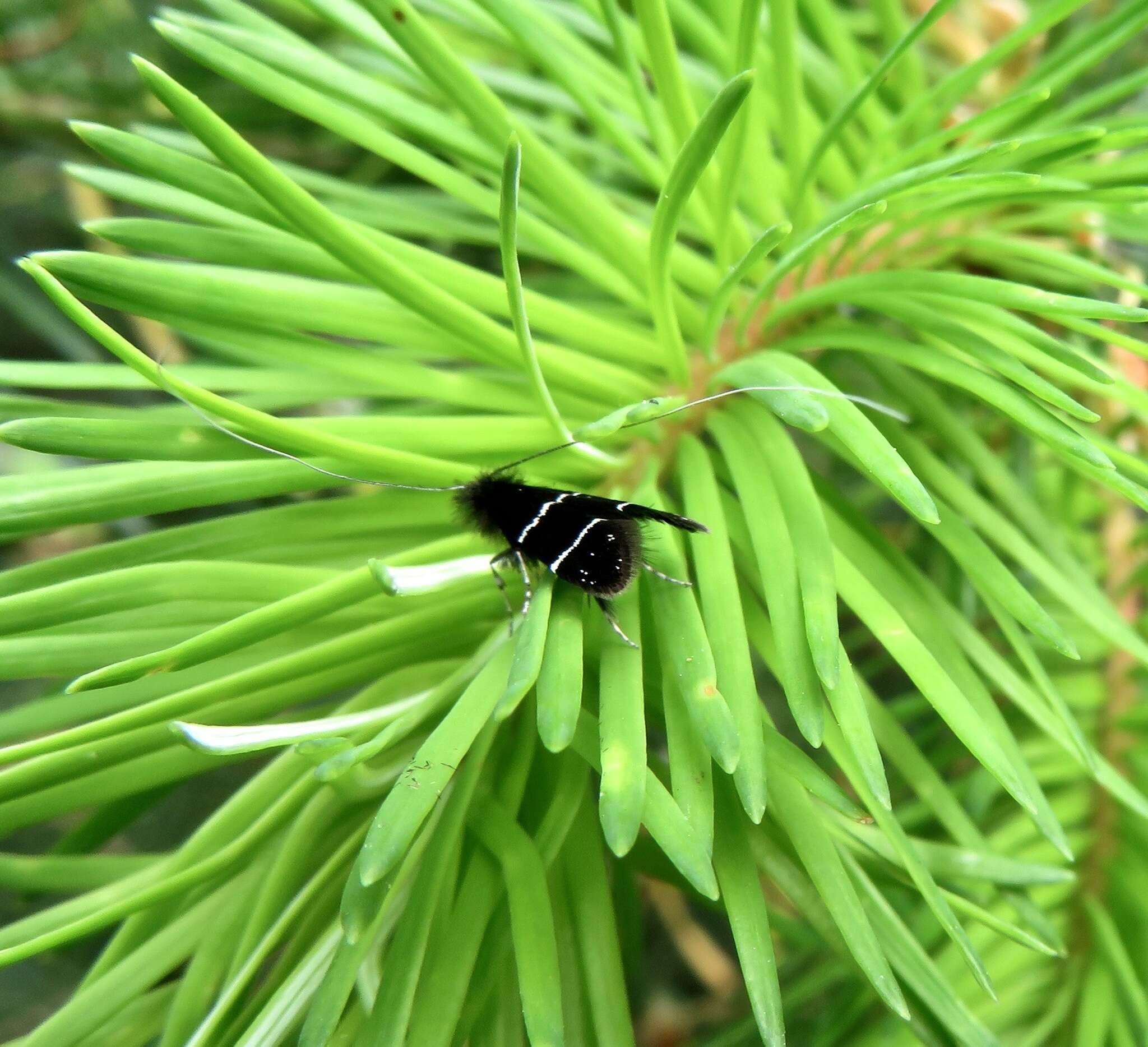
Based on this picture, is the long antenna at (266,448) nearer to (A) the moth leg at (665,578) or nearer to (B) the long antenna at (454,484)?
(B) the long antenna at (454,484)

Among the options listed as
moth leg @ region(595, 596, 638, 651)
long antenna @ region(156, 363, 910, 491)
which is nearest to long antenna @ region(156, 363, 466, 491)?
long antenna @ region(156, 363, 910, 491)

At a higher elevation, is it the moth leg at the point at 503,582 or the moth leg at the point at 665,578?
the moth leg at the point at 503,582

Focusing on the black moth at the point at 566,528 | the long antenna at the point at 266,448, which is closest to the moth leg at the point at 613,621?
the black moth at the point at 566,528

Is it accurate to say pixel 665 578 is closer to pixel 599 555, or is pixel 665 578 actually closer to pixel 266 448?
pixel 599 555

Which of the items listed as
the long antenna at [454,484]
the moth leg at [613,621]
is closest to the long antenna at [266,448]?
the long antenna at [454,484]

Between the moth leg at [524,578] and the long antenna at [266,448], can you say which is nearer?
the long antenna at [266,448]

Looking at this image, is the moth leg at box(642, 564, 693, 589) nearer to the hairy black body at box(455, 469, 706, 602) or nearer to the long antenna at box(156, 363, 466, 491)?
the hairy black body at box(455, 469, 706, 602)

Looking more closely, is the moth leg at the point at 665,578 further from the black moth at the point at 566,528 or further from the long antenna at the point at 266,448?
the long antenna at the point at 266,448

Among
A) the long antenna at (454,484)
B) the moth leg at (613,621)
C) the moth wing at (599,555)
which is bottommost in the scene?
the moth leg at (613,621)

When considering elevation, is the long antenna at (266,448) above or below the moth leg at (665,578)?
above
